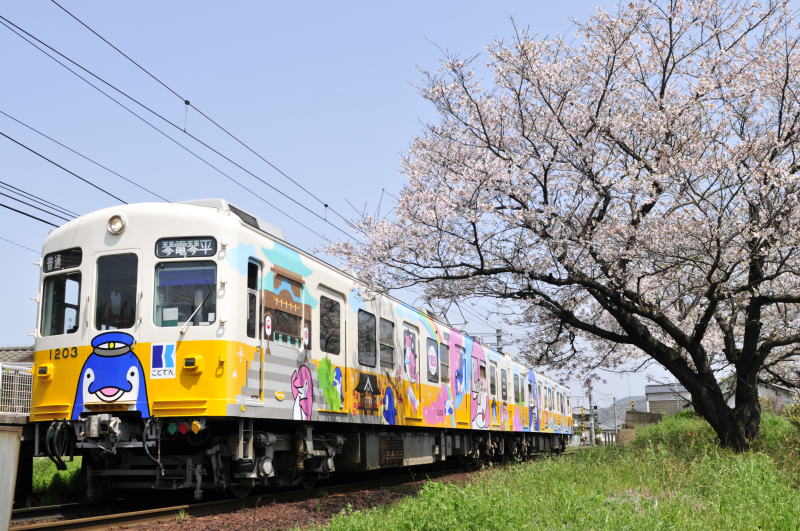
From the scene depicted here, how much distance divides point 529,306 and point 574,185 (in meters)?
4.11

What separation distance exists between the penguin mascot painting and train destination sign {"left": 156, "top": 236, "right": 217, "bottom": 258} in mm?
955

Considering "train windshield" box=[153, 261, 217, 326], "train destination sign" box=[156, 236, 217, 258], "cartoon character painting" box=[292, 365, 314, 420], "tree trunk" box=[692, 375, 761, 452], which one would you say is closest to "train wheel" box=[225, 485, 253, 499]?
"cartoon character painting" box=[292, 365, 314, 420]

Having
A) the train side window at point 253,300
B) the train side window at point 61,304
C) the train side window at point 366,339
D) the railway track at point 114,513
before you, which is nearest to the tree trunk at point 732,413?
the train side window at point 366,339

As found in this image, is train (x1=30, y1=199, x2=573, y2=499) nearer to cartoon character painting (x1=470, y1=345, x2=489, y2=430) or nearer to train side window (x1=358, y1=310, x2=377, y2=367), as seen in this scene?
train side window (x1=358, y1=310, x2=377, y2=367)

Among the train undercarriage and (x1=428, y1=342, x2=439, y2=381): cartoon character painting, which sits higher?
(x1=428, y1=342, x2=439, y2=381): cartoon character painting

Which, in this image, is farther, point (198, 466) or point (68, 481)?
point (68, 481)

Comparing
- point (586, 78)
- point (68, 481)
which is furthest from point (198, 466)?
point (586, 78)

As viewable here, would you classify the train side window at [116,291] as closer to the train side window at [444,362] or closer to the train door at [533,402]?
the train side window at [444,362]

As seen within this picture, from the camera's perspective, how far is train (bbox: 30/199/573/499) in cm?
772

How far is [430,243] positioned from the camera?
11.4 meters

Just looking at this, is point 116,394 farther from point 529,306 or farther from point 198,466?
point 529,306

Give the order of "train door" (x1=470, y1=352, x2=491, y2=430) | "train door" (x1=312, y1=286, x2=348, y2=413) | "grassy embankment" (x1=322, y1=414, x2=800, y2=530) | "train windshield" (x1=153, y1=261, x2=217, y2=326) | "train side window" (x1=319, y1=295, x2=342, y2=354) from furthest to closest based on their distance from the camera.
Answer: "train door" (x1=470, y1=352, x2=491, y2=430) → "train side window" (x1=319, y1=295, x2=342, y2=354) → "train door" (x1=312, y1=286, x2=348, y2=413) → "train windshield" (x1=153, y1=261, x2=217, y2=326) → "grassy embankment" (x1=322, y1=414, x2=800, y2=530)

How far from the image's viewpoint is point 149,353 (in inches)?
308

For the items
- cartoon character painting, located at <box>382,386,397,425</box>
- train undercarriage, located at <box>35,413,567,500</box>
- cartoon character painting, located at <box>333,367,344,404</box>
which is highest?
cartoon character painting, located at <box>333,367,344,404</box>
